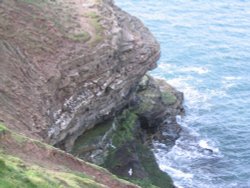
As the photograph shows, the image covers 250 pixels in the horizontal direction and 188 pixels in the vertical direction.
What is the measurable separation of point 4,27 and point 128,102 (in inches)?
679

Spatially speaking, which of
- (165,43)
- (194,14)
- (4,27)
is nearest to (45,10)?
(4,27)

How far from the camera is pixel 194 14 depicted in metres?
91.4

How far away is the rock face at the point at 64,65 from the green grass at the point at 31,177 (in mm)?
6353

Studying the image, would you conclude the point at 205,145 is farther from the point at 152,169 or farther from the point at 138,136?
the point at 152,169

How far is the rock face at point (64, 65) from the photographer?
3625cm

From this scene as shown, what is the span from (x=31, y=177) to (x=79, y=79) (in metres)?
17.4

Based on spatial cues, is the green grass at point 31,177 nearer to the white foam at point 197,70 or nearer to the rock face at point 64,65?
the rock face at point 64,65

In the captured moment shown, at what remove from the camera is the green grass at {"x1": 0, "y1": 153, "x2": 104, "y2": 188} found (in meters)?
22.6

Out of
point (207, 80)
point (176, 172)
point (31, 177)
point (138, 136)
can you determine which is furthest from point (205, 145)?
point (31, 177)

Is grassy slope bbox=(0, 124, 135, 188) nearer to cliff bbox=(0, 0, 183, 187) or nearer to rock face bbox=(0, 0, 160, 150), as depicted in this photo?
cliff bbox=(0, 0, 183, 187)

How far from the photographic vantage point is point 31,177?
935 inches

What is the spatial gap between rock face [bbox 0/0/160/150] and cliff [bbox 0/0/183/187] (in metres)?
0.07

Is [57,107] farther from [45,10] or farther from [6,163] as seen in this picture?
[6,163]

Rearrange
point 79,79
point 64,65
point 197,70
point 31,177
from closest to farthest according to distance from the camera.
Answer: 1. point 31,177
2. point 64,65
3. point 79,79
4. point 197,70
